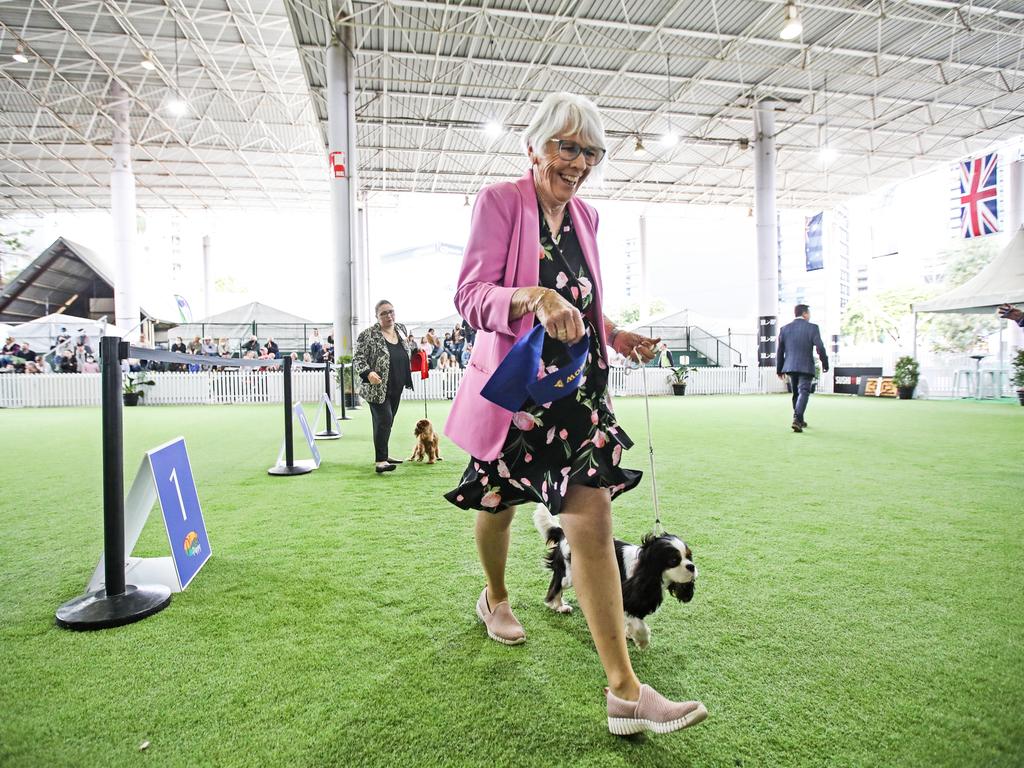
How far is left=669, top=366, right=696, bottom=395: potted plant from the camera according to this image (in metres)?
19.3

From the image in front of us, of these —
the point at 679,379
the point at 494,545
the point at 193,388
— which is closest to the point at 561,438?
the point at 494,545

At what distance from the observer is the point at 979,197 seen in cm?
1587

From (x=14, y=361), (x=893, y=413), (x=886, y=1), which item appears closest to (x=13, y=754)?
(x=893, y=413)

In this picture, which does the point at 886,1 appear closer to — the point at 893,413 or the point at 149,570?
the point at 893,413

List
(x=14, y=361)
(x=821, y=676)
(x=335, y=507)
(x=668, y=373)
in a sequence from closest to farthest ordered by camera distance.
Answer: (x=821, y=676)
(x=335, y=507)
(x=14, y=361)
(x=668, y=373)

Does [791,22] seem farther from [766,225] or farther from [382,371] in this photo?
[382,371]

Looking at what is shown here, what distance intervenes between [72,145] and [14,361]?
8.31 metres

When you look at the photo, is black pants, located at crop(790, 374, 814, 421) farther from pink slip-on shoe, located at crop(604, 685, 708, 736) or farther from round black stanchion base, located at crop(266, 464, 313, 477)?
pink slip-on shoe, located at crop(604, 685, 708, 736)

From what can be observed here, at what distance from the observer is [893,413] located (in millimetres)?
11375

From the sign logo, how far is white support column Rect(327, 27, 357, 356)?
10808mm

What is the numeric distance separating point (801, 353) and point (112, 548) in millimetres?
8423

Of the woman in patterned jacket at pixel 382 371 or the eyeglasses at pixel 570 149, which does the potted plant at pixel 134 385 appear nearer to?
the woman in patterned jacket at pixel 382 371

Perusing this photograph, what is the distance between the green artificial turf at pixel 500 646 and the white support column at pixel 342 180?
30.7 feet

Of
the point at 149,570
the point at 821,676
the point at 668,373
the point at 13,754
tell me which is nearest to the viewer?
the point at 13,754
